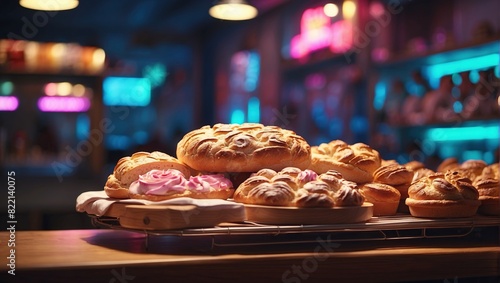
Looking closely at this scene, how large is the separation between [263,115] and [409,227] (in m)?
6.31

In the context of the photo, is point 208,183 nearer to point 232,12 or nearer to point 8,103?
point 232,12

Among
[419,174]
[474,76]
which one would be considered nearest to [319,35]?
[474,76]

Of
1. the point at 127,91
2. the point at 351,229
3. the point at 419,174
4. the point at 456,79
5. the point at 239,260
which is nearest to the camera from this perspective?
the point at 239,260

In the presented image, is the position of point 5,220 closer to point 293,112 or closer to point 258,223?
point 258,223

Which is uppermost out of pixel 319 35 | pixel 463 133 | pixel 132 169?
pixel 319 35

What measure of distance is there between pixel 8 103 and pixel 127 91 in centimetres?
345

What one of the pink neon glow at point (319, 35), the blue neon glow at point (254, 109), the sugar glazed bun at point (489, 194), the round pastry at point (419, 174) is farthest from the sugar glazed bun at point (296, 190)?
the blue neon glow at point (254, 109)

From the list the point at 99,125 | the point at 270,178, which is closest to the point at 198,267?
the point at 270,178

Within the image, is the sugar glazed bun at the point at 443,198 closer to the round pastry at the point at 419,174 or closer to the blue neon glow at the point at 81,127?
the round pastry at the point at 419,174

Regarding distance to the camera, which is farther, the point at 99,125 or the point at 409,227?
the point at 99,125

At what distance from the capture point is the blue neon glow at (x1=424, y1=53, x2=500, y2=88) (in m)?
4.73

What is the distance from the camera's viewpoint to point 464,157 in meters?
5.10

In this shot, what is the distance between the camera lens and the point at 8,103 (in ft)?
26.6

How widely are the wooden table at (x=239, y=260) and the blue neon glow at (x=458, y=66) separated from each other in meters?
2.99
